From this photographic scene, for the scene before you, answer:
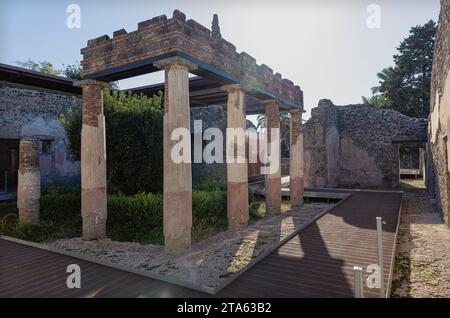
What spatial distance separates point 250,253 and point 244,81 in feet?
15.2

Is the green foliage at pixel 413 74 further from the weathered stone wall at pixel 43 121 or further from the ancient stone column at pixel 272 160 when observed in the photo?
the weathered stone wall at pixel 43 121

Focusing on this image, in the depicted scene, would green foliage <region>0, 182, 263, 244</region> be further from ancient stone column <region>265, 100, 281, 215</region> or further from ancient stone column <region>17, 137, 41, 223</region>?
ancient stone column <region>265, 100, 281, 215</region>

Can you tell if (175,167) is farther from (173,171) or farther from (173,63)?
(173,63)

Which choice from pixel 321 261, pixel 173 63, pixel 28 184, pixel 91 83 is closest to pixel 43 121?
pixel 28 184

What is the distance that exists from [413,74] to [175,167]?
97.6ft

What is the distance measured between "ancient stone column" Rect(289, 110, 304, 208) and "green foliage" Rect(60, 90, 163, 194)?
5235 millimetres

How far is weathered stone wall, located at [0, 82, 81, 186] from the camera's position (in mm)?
11922

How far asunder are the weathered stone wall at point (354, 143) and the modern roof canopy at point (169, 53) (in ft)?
27.2

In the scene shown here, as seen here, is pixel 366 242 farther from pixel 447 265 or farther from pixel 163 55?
pixel 163 55

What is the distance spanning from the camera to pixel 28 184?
8.08 m

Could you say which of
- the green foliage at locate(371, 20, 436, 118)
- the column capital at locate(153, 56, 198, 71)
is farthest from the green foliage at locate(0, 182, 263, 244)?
the green foliage at locate(371, 20, 436, 118)

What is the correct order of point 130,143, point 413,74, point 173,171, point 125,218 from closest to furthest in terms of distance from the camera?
point 173,171
point 125,218
point 130,143
point 413,74
